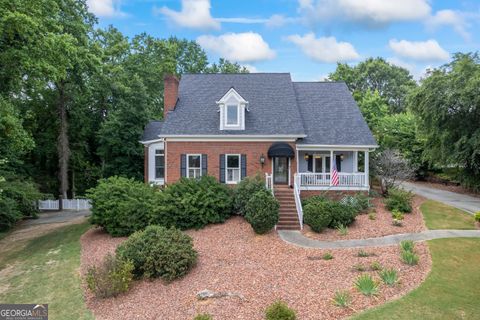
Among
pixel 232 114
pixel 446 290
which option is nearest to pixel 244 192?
pixel 232 114

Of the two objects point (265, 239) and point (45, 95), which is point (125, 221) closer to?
point (265, 239)

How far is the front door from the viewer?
20.9 m

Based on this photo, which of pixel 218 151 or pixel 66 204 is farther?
pixel 66 204

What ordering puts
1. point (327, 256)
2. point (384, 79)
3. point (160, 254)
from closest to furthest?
point (160, 254)
point (327, 256)
point (384, 79)

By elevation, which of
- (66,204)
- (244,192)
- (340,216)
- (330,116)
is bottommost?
(66,204)

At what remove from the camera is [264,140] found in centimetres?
2030

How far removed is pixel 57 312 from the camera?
10.3m

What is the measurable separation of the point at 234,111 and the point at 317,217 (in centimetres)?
861

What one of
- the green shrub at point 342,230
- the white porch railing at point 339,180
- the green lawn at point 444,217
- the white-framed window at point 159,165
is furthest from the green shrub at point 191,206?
the green lawn at point 444,217

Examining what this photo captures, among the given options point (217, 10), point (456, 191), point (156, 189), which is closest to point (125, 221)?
point (156, 189)

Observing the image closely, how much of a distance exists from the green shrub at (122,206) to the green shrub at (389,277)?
10372mm

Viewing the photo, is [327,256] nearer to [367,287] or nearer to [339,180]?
[367,287]

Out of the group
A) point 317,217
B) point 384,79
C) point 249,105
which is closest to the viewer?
point 317,217

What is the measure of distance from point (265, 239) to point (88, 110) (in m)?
26.1
